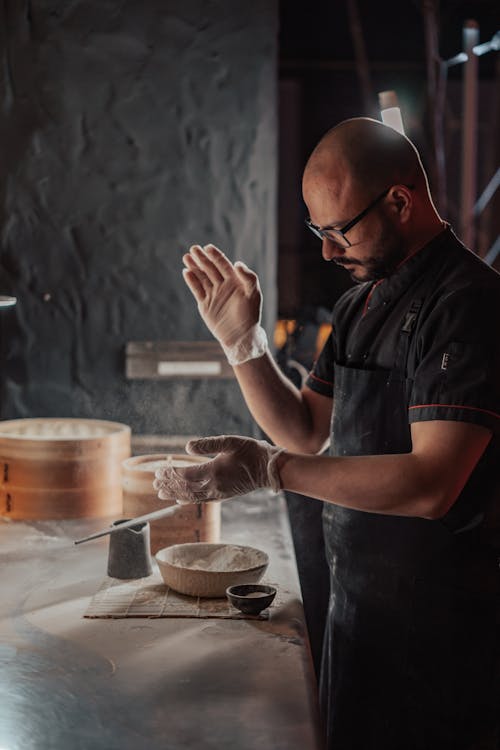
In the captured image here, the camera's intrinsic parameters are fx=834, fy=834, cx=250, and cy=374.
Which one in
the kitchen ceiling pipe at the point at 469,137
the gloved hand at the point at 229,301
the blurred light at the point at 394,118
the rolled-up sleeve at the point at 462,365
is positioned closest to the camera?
the rolled-up sleeve at the point at 462,365

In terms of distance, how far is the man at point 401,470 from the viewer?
191cm

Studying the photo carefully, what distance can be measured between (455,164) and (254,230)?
5017 mm

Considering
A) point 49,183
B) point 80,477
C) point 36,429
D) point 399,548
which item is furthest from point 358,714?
point 49,183

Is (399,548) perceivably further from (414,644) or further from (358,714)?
(358,714)

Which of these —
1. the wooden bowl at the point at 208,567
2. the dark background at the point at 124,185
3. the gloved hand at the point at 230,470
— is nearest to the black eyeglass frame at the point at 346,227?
the gloved hand at the point at 230,470

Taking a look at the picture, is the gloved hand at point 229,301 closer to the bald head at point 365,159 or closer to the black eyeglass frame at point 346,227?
the black eyeglass frame at point 346,227

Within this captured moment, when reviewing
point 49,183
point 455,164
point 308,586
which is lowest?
point 308,586

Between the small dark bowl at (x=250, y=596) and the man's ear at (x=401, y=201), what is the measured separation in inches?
40.5

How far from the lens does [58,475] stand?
2930 millimetres

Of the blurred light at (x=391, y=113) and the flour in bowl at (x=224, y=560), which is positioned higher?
the blurred light at (x=391, y=113)

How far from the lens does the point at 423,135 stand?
7734mm

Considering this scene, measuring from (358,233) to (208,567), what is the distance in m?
1.00

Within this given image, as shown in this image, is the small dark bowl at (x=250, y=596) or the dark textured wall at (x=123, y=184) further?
the dark textured wall at (x=123, y=184)

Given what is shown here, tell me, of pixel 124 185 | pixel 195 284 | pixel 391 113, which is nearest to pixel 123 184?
pixel 124 185
